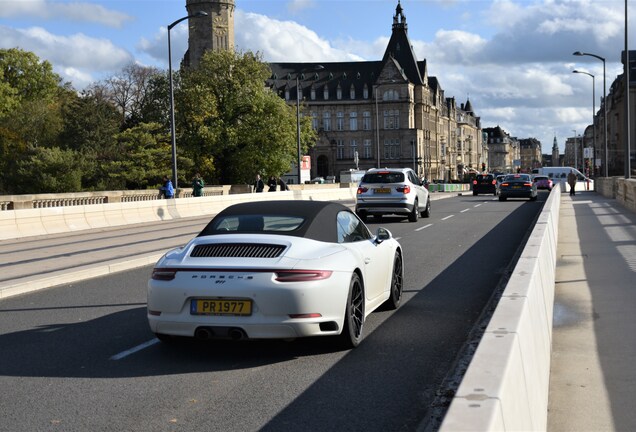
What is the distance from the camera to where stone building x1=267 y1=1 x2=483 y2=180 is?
147375 mm

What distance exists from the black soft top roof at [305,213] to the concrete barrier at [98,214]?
1671 cm

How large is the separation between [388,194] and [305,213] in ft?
60.2

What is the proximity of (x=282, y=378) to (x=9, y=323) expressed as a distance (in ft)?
14.0

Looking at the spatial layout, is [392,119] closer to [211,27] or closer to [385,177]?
[211,27]

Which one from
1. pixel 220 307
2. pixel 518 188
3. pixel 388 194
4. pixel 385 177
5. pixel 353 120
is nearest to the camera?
pixel 220 307

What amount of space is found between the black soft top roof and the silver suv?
1768cm

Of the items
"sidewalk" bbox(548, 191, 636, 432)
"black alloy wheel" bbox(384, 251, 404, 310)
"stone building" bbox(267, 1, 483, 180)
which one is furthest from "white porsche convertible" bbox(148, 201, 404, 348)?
"stone building" bbox(267, 1, 483, 180)

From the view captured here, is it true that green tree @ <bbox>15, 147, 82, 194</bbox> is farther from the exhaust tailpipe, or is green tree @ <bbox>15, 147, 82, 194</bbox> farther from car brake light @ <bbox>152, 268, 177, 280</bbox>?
the exhaust tailpipe

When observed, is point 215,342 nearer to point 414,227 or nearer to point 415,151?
point 414,227

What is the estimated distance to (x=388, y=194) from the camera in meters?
26.3

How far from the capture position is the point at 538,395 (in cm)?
492

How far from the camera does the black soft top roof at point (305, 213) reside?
7783 millimetres

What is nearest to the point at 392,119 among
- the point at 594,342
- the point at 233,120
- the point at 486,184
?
the point at 233,120

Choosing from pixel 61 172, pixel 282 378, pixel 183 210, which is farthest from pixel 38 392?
pixel 61 172
